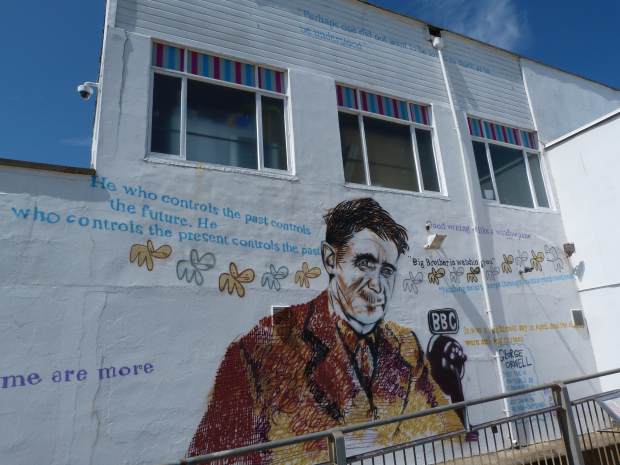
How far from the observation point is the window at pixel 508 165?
9.57 meters

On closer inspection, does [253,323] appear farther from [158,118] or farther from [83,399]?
[158,118]

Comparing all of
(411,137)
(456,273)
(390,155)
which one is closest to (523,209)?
(456,273)

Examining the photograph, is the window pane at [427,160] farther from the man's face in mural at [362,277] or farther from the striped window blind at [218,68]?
the striped window blind at [218,68]

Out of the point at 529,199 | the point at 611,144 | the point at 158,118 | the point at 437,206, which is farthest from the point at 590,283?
the point at 158,118

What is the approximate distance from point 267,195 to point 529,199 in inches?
234

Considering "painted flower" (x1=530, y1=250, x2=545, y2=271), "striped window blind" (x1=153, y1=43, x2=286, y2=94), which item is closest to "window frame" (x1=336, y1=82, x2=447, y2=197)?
"striped window blind" (x1=153, y1=43, x2=286, y2=94)

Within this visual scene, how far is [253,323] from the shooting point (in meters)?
6.30

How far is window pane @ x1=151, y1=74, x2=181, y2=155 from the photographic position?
6715 mm

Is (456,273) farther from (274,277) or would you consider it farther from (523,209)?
(274,277)

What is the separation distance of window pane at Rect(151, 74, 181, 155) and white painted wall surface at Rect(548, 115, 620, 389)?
7863mm

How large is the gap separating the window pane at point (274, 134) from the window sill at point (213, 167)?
0.26 m

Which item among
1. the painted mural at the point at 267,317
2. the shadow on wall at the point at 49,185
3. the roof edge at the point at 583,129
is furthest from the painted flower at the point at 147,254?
the roof edge at the point at 583,129

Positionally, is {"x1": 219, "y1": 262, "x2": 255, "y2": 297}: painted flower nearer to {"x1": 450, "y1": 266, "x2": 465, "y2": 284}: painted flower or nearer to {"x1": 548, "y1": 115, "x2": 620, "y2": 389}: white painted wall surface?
{"x1": 450, "y1": 266, "x2": 465, "y2": 284}: painted flower

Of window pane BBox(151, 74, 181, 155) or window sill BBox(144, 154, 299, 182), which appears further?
window pane BBox(151, 74, 181, 155)
